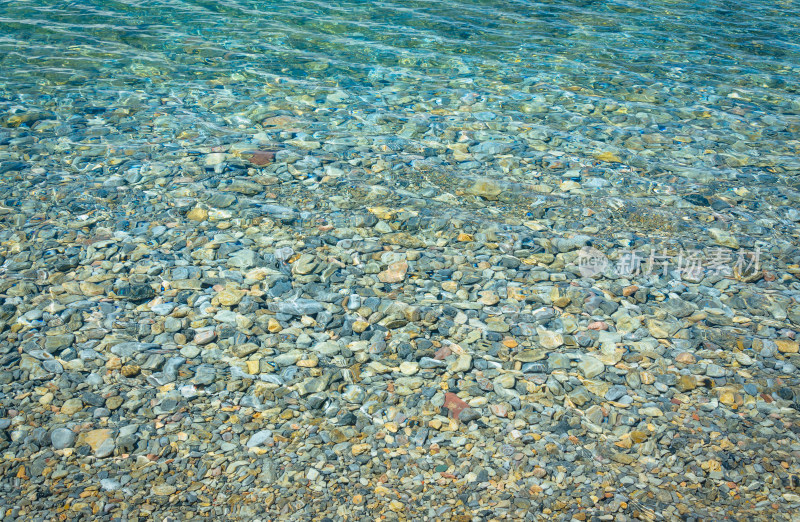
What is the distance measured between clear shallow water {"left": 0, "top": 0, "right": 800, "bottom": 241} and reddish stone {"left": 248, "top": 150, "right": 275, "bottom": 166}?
353 millimetres

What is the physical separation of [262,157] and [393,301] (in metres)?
3.20

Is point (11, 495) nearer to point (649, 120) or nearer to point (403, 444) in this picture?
point (403, 444)

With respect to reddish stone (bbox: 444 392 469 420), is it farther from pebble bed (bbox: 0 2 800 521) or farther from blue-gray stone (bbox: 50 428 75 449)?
Answer: blue-gray stone (bbox: 50 428 75 449)

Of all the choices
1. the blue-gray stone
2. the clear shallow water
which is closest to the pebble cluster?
the blue-gray stone

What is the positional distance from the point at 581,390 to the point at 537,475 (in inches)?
36.2

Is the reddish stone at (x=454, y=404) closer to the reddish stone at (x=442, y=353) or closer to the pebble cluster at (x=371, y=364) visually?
the pebble cluster at (x=371, y=364)

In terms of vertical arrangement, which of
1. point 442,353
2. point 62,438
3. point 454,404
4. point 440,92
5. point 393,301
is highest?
point 440,92

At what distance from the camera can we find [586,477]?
399 centimetres

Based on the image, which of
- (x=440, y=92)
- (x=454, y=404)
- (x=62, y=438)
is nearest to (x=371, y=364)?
(x=454, y=404)

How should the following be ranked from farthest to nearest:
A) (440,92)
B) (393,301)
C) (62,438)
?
(440,92)
(393,301)
(62,438)

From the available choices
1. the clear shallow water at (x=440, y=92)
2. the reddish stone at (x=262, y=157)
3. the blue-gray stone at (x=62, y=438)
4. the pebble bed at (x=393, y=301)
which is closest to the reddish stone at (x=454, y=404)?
the pebble bed at (x=393, y=301)

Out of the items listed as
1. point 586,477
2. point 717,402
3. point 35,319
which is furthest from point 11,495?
point 717,402

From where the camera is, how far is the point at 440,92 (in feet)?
32.2

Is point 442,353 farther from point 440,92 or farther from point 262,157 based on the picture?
point 440,92
